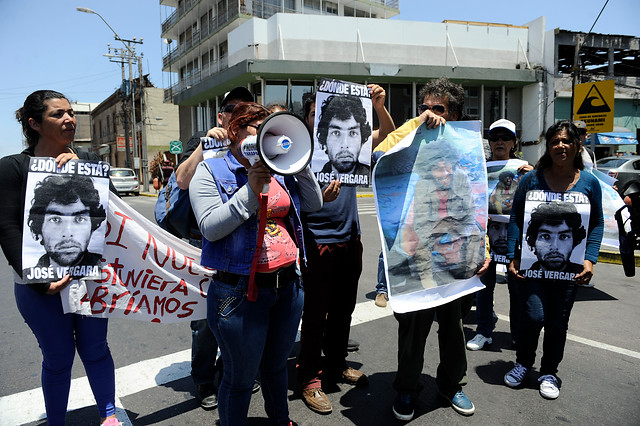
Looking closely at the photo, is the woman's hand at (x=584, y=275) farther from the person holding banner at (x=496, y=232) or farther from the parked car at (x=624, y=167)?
the parked car at (x=624, y=167)

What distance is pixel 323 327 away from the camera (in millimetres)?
3209

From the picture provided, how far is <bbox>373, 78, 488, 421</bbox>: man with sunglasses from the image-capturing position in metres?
2.84

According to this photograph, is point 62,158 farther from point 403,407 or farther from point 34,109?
point 403,407

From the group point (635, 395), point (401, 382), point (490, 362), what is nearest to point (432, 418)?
point (401, 382)

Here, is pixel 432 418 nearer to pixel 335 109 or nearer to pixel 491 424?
pixel 491 424

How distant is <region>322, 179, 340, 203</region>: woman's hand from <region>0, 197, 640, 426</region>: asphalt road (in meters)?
1.48

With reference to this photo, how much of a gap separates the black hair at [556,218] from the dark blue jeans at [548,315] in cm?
33

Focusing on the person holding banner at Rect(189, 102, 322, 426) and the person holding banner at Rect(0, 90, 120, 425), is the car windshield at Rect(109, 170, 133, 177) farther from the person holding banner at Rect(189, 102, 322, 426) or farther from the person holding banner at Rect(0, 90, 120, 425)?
the person holding banner at Rect(189, 102, 322, 426)

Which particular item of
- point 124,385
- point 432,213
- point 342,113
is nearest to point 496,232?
point 432,213

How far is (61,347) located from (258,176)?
1.60 meters

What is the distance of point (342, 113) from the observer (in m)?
3.00

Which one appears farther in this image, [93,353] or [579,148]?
[579,148]

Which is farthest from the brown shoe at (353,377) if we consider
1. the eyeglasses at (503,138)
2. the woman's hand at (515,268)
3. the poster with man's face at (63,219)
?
the eyeglasses at (503,138)

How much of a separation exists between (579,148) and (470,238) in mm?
1202
